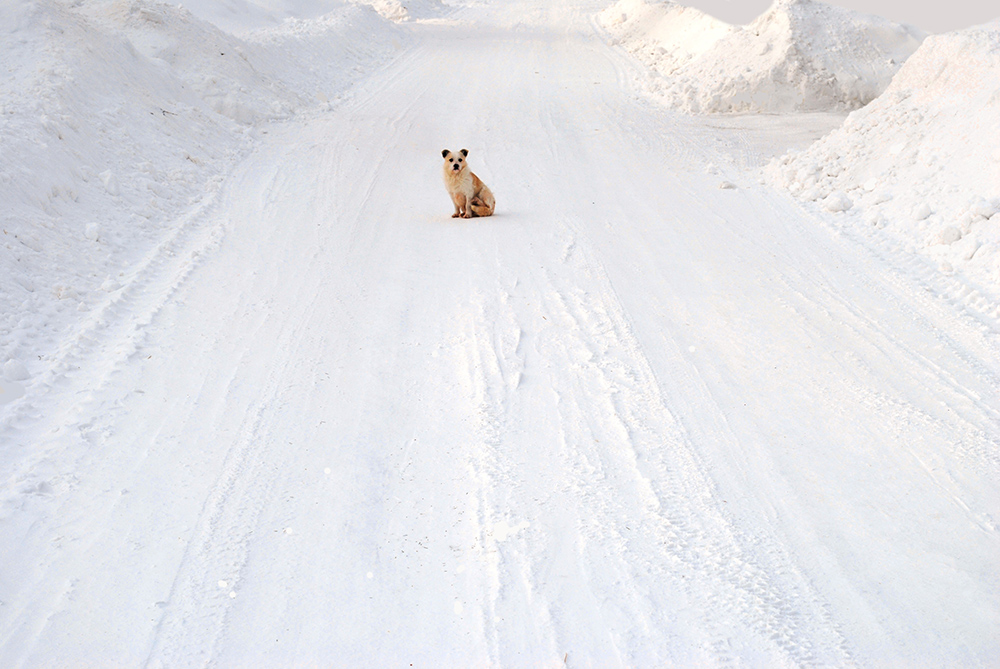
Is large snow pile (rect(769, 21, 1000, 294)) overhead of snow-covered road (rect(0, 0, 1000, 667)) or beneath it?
overhead

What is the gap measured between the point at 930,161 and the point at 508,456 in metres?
6.96

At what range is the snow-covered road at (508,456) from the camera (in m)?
3.58

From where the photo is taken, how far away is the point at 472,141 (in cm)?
1249

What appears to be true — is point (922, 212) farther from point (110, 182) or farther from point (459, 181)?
point (110, 182)

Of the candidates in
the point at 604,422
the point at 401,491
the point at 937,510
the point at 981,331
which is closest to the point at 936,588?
the point at 937,510

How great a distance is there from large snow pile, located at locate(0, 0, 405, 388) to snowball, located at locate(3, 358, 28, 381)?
0.69 feet

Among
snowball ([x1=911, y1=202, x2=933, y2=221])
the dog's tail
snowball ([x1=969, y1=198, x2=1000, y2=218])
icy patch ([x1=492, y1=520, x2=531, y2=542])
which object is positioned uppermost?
snowball ([x1=969, y1=198, x2=1000, y2=218])

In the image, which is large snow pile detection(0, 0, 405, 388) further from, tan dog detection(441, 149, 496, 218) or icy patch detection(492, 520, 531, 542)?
icy patch detection(492, 520, 531, 542)

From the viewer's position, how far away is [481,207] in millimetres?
9242

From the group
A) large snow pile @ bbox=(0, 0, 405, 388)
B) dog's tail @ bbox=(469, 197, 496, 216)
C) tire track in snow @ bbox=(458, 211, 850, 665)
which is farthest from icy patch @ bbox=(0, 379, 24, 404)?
dog's tail @ bbox=(469, 197, 496, 216)

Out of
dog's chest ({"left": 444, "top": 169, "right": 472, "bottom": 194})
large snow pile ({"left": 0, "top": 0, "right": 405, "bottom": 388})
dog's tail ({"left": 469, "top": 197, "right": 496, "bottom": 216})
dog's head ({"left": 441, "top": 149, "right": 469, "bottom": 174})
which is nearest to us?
large snow pile ({"left": 0, "top": 0, "right": 405, "bottom": 388})

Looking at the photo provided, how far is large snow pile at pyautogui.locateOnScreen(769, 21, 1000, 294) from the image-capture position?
7.62 meters

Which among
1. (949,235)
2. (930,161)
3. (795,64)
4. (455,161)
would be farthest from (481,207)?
(795,64)

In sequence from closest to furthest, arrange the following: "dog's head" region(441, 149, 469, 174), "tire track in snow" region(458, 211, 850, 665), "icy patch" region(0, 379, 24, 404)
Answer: "tire track in snow" region(458, 211, 850, 665)
"icy patch" region(0, 379, 24, 404)
"dog's head" region(441, 149, 469, 174)
